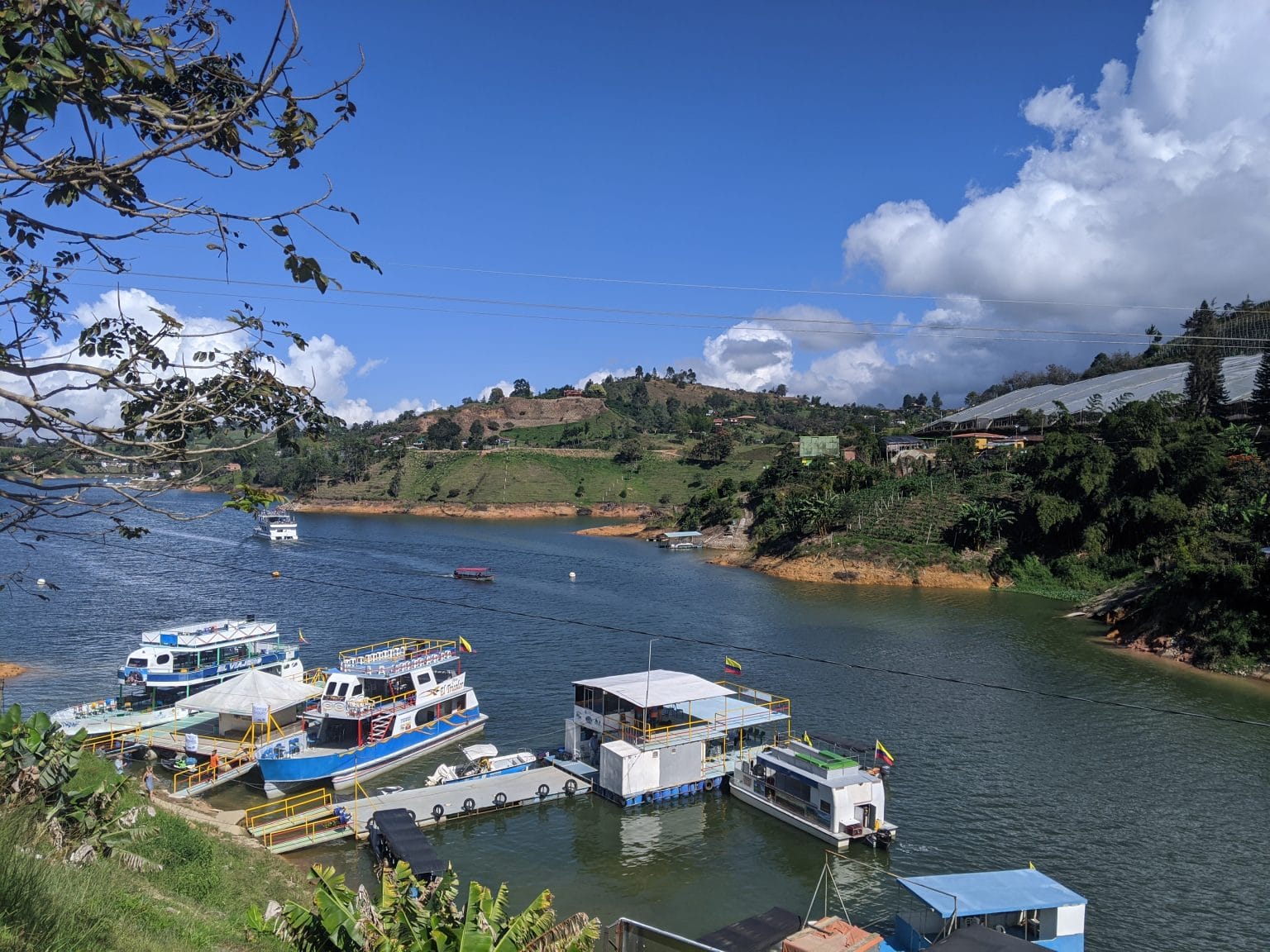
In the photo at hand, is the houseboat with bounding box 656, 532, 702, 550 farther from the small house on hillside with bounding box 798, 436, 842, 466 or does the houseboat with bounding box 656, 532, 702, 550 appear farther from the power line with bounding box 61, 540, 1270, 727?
the power line with bounding box 61, 540, 1270, 727

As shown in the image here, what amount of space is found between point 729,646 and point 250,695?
19.6 meters

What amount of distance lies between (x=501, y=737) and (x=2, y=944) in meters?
21.7

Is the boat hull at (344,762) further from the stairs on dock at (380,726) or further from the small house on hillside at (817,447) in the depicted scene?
the small house on hillside at (817,447)

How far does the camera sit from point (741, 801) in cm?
2427

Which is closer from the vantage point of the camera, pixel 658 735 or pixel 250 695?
pixel 658 735

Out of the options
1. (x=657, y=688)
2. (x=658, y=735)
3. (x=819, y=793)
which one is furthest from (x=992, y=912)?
(x=657, y=688)

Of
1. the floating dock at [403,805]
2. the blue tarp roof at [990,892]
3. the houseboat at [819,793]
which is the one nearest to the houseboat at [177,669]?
the floating dock at [403,805]

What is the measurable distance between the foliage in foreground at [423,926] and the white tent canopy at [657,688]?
14.9 metres

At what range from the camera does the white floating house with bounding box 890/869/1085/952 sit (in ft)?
53.2

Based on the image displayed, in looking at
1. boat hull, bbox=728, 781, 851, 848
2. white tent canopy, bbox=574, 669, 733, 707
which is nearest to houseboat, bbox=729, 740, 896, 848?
boat hull, bbox=728, 781, 851, 848

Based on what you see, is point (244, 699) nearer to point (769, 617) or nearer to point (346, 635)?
point (346, 635)

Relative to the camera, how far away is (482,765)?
25.0 m

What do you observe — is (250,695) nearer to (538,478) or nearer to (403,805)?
(403,805)

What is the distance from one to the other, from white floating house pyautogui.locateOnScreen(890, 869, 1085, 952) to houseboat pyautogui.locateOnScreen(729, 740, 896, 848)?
4277mm
